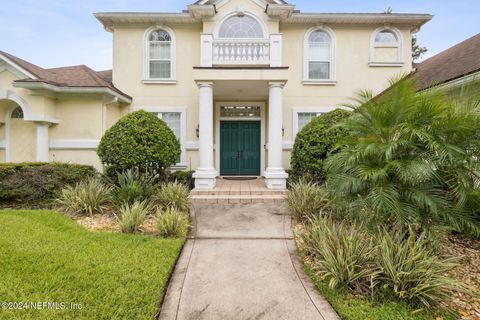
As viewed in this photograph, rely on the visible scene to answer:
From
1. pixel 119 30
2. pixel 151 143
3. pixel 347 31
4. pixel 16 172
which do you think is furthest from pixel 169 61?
pixel 347 31

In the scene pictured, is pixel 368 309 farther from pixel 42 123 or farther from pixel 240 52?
pixel 42 123

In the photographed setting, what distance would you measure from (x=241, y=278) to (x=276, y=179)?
16.2ft

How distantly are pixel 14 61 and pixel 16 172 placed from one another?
4124 mm

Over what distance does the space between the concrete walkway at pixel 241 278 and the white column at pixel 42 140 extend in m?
7.02

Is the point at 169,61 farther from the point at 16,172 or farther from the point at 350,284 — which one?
the point at 350,284

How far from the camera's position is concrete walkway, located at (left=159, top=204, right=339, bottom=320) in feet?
9.74

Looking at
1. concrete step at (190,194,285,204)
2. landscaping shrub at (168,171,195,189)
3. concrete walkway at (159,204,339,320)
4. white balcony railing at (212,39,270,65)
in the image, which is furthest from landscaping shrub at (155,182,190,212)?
white balcony railing at (212,39,270,65)

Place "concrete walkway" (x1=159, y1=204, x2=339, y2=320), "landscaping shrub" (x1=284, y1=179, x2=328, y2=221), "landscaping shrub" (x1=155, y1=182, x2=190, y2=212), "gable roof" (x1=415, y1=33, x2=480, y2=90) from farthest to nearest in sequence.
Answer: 1. "gable roof" (x1=415, y1=33, x2=480, y2=90)
2. "landscaping shrub" (x1=155, y1=182, x2=190, y2=212)
3. "landscaping shrub" (x1=284, y1=179, x2=328, y2=221)
4. "concrete walkway" (x1=159, y1=204, x2=339, y2=320)

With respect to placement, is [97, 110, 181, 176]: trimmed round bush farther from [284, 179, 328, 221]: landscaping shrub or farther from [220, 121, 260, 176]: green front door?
[284, 179, 328, 221]: landscaping shrub

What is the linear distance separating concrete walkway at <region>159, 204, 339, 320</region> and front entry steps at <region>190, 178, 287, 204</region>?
1282 millimetres

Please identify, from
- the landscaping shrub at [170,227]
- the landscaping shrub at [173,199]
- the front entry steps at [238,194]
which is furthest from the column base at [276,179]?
the landscaping shrub at [170,227]

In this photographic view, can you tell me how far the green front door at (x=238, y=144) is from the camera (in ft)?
35.1

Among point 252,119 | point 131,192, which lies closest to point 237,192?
point 131,192

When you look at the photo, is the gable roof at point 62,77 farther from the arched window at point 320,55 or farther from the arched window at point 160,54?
the arched window at point 320,55
